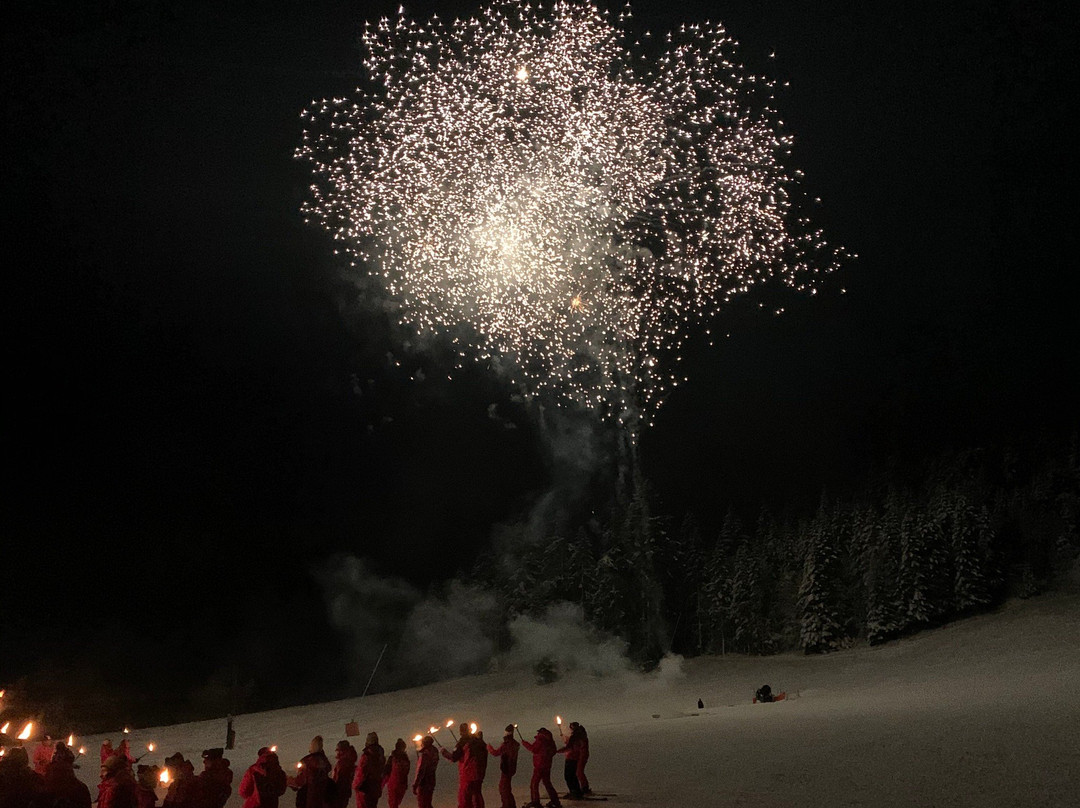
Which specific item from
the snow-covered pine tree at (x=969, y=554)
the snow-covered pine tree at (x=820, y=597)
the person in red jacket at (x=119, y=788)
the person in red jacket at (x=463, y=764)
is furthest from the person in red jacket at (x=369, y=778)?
the snow-covered pine tree at (x=969, y=554)

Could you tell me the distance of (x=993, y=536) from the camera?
142ft

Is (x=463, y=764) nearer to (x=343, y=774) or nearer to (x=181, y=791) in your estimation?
(x=343, y=774)

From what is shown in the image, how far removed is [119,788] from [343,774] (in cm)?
359

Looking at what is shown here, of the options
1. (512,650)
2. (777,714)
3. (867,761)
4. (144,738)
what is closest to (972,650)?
(777,714)

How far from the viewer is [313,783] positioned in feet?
32.3

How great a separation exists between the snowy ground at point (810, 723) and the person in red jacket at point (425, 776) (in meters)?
1.76

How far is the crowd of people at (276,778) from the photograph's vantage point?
6.93 m

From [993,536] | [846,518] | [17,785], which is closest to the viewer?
[17,785]

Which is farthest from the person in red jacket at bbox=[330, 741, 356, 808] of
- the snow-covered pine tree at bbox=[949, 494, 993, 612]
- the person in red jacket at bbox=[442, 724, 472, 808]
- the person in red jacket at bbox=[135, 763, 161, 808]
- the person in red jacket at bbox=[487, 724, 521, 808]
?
the snow-covered pine tree at bbox=[949, 494, 993, 612]

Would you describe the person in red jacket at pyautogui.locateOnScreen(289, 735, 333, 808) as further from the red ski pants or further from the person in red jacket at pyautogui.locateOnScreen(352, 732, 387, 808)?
the red ski pants

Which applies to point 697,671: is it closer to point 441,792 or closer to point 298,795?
point 441,792

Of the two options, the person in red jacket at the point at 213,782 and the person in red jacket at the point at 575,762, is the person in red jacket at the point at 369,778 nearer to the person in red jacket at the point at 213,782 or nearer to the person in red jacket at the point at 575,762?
the person in red jacket at the point at 213,782

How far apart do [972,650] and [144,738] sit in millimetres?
33148

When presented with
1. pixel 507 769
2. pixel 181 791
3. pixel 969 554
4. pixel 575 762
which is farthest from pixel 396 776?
pixel 969 554
